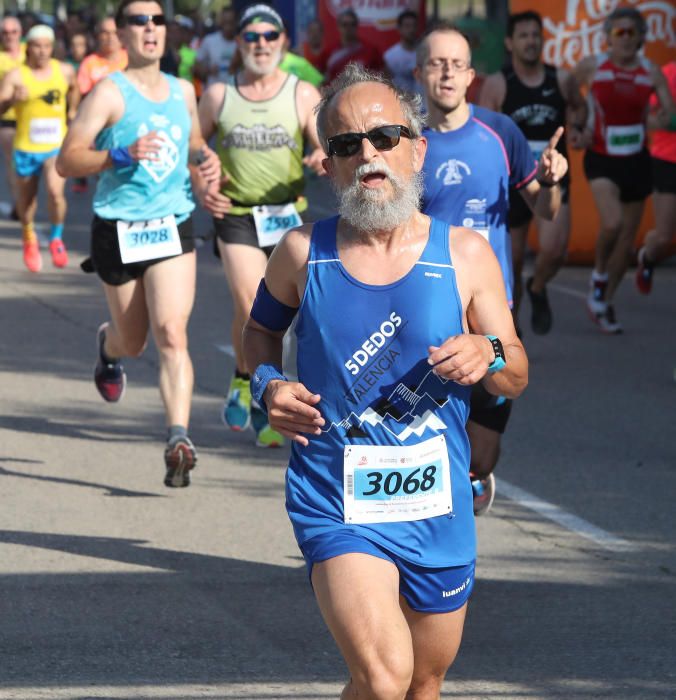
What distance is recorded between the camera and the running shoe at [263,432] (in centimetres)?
784

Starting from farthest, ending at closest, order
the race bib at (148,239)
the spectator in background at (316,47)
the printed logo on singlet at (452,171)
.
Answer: the spectator in background at (316,47) → the race bib at (148,239) → the printed logo on singlet at (452,171)

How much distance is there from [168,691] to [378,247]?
5.14ft

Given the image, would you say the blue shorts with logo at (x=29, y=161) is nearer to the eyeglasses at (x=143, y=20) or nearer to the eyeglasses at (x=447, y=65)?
the eyeglasses at (x=143, y=20)

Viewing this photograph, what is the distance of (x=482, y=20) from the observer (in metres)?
18.5

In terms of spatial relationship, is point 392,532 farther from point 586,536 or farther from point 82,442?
point 82,442

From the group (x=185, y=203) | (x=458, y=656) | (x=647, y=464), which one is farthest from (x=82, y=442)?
(x=458, y=656)

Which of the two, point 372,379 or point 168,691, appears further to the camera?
point 168,691

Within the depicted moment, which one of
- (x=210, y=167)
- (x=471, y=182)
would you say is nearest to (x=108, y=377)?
(x=210, y=167)

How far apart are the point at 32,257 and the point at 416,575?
10133 mm

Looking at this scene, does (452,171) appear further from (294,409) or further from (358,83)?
(294,409)

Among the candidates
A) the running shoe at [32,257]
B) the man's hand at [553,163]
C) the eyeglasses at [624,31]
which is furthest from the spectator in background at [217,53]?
the man's hand at [553,163]

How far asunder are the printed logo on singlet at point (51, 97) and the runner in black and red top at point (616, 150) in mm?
4927

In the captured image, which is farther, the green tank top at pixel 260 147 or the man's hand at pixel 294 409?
the green tank top at pixel 260 147

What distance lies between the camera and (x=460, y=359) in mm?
3570
